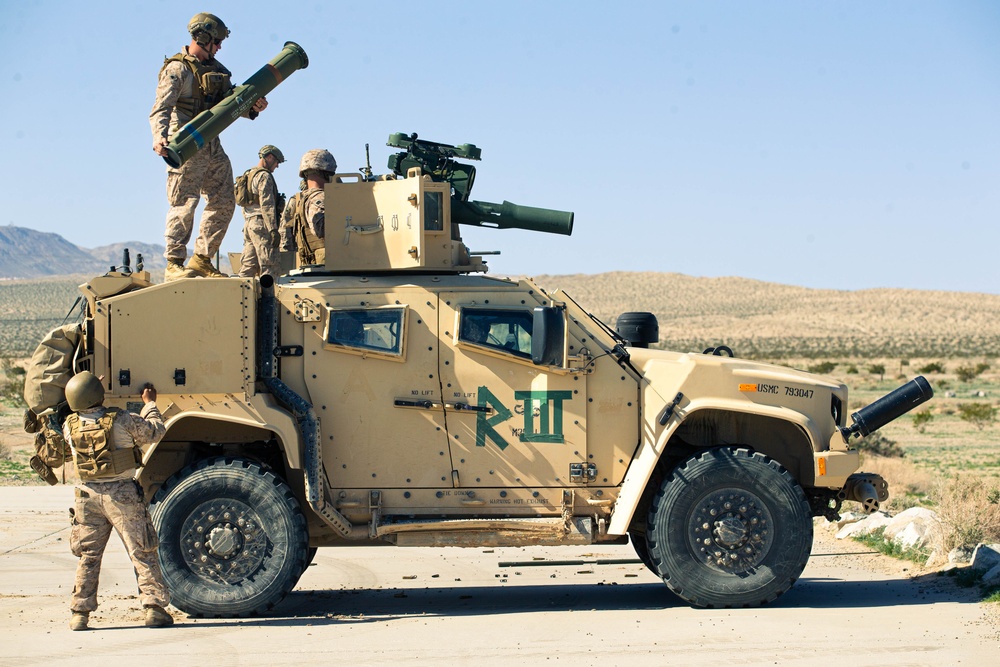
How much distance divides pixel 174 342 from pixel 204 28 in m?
2.80

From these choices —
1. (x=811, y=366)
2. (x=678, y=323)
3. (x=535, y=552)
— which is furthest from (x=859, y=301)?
(x=535, y=552)

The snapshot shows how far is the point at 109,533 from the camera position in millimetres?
8109

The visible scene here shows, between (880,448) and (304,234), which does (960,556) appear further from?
(880,448)

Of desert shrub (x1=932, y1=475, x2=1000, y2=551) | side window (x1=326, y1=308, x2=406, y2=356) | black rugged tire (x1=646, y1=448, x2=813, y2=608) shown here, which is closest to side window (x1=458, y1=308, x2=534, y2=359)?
side window (x1=326, y1=308, x2=406, y2=356)

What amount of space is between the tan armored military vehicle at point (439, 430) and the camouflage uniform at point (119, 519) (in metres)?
0.28

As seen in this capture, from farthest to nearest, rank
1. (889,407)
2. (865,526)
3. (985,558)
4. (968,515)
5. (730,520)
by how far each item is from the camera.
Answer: (865,526), (968,515), (985,558), (889,407), (730,520)

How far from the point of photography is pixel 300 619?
8562mm

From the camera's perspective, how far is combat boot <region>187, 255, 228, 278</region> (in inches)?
369

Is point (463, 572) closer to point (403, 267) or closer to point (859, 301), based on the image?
point (403, 267)

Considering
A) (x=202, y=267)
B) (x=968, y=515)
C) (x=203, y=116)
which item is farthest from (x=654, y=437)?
(x=203, y=116)

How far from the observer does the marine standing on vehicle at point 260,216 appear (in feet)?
33.7

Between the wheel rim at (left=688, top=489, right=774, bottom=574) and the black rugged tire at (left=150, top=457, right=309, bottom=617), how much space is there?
269 cm

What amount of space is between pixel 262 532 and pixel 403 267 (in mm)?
2143

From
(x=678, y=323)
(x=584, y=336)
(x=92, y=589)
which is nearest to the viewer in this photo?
(x=92, y=589)
